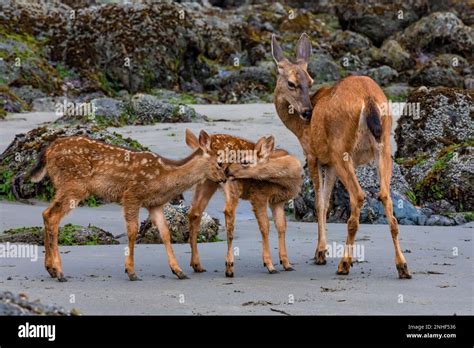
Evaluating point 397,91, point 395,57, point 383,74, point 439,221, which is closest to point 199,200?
point 439,221

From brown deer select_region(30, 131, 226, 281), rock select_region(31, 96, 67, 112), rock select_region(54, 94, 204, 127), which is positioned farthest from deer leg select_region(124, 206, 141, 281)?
rock select_region(31, 96, 67, 112)

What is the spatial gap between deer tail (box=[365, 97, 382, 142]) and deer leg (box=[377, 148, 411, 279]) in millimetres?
304

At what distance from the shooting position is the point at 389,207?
1159 centimetres

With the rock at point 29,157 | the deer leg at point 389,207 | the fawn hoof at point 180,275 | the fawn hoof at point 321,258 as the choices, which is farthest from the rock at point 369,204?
the fawn hoof at point 180,275

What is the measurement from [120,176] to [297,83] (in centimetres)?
313

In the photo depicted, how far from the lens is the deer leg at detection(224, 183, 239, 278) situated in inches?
457

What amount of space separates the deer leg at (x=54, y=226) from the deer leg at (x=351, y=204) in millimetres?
3040

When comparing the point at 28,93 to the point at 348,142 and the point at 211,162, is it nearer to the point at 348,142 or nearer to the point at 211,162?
the point at 211,162

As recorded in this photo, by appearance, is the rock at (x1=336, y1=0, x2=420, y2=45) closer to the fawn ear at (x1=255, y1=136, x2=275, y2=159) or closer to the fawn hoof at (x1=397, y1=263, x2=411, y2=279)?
the fawn ear at (x1=255, y1=136, x2=275, y2=159)

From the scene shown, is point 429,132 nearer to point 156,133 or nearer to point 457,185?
point 457,185

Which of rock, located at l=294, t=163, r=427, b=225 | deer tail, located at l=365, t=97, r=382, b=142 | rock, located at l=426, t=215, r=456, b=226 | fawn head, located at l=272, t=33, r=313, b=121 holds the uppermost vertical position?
fawn head, located at l=272, t=33, r=313, b=121

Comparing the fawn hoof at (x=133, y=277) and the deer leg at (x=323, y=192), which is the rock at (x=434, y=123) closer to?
the deer leg at (x=323, y=192)

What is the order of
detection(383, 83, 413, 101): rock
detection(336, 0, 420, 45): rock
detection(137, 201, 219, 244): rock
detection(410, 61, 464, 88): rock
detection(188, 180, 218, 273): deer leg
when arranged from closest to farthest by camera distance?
detection(188, 180, 218, 273): deer leg, detection(137, 201, 219, 244): rock, detection(383, 83, 413, 101): rock, detection(410, 61, 464, 88): rock, detection(336, 0, 420, 45): rock

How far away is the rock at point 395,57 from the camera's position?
40.8m
